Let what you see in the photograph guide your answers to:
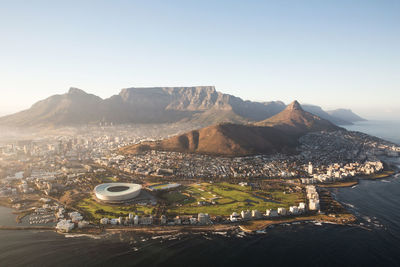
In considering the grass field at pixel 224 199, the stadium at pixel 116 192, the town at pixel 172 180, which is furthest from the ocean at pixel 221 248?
the stadium at pixel 116 192

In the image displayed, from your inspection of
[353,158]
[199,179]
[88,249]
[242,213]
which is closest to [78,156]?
[199,179]

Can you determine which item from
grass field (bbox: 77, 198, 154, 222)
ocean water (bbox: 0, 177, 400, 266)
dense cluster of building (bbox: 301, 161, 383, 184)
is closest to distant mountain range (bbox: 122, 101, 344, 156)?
dense cluster of building (bbox: 301, 161, 383, 184)

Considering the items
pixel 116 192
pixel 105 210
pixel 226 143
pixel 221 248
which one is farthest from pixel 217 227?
pixel 226 143

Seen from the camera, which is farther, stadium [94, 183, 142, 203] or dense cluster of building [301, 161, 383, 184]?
dense cluster of building [301, 161, 383, 184]

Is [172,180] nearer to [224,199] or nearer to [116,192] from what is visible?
[116,192]

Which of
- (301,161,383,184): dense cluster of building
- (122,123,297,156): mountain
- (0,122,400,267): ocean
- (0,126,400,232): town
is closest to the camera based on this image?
(0,122,400,267): ocean

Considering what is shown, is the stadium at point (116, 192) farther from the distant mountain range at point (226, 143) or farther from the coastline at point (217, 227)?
the distant mountain range at point (226, 143)

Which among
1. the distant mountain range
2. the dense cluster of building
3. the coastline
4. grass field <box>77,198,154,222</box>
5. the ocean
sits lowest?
the ocean

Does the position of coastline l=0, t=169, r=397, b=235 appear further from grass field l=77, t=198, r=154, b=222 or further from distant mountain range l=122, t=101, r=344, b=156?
distant mountain range l=122, t=101, r=344, b=156
